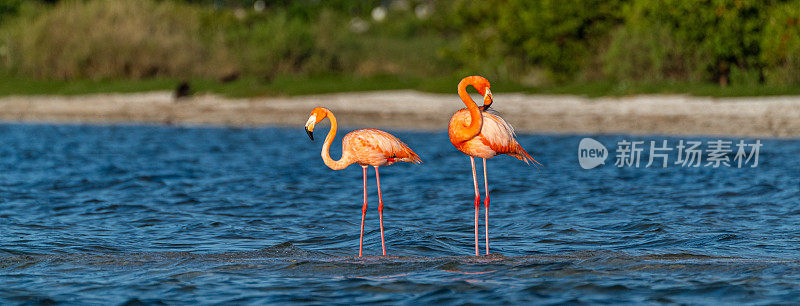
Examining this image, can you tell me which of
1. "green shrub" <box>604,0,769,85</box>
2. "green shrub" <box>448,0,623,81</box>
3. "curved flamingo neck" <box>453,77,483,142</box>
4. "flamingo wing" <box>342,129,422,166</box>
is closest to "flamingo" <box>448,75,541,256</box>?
"curved flamingo neck" <box>453,77,483,142</box>

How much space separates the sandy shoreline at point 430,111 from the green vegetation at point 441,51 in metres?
→ 0.79

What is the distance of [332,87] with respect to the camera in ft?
96.4

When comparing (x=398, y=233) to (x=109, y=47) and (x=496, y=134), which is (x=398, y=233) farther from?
(x=109, y=47)

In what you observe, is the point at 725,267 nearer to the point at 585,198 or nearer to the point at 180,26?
the point at 585,198

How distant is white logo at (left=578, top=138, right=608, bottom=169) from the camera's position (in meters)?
15.0

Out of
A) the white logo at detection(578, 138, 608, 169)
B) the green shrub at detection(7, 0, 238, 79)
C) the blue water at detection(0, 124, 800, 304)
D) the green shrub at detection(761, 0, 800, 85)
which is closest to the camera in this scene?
the blue water at detection(0, 124, 800, 304)

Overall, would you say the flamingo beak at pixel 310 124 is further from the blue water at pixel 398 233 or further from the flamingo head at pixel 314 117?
the blue water at pixel 398 233

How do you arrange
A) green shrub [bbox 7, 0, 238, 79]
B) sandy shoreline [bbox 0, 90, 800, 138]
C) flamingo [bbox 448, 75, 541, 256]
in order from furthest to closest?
green shrub [bbox 7, 0, 238, 79]
sandy shoreline [bbox 0, 90, 800, 138]
flamingo [bbox 448, 75, 541, 256]

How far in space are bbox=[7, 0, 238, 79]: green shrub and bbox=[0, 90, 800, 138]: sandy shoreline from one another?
3.23 meters

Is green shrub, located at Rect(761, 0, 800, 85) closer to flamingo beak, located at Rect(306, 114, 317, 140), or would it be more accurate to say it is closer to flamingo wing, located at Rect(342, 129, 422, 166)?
flamingo wing, located at Rect(342, 129, 422, 166)

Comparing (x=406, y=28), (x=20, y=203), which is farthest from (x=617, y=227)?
(x=406, y=28)

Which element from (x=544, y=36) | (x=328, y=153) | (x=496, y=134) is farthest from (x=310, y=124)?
(x=544, y=36)

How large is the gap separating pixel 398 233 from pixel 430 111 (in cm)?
1678

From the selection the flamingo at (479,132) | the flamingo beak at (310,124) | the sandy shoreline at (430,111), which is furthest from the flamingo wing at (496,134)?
the sandy shoreline at (430,111)
